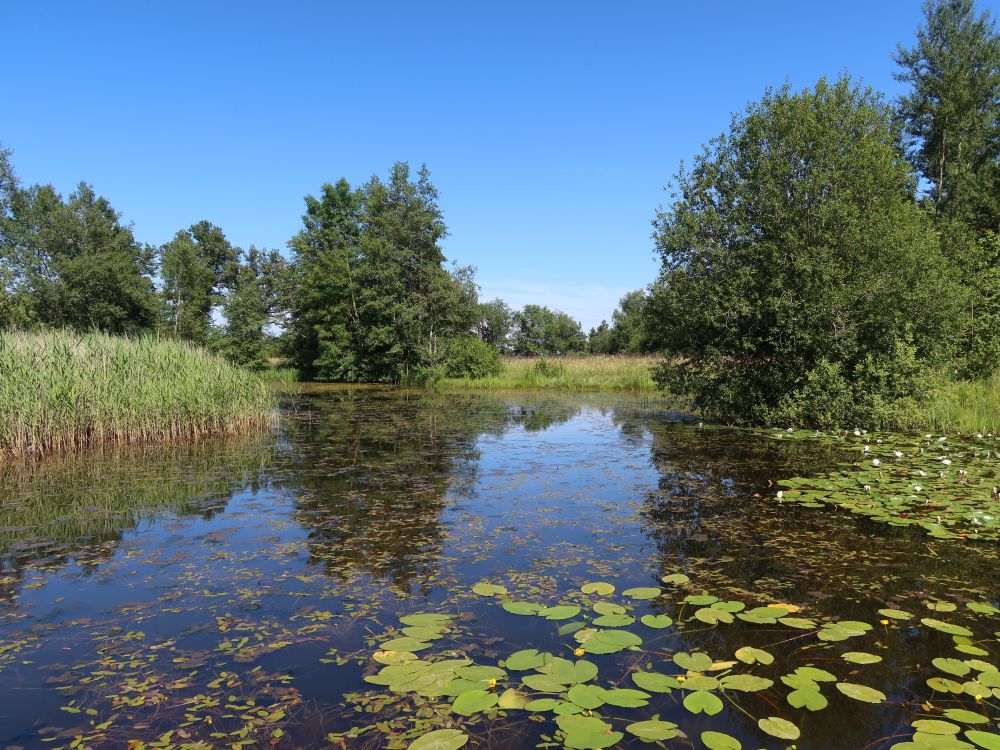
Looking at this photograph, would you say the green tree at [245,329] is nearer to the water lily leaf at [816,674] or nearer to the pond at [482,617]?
the pond at [482,617]

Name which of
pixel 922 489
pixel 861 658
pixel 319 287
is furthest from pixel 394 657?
pixel 319 287

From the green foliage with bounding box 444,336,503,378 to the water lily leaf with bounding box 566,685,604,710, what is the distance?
3032 centimetres

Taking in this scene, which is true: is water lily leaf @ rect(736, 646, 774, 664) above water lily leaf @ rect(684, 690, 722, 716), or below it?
above

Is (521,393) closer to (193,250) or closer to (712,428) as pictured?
(712,428)

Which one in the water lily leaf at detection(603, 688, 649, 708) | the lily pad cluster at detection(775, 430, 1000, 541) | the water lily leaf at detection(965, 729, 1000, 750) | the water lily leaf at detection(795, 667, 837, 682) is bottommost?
the water lily leaf at detection(603, 688, 649, 708)

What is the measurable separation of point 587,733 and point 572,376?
2744cm

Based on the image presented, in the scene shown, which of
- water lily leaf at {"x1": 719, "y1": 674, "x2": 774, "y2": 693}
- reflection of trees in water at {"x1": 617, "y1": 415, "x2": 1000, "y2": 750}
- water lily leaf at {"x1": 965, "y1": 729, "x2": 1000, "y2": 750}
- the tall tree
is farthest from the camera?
the tall tree

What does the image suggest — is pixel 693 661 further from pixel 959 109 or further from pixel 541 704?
pixel 959 109

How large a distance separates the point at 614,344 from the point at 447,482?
5229 centimetres

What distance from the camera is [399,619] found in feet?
14.0

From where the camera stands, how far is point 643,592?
15.5 feet

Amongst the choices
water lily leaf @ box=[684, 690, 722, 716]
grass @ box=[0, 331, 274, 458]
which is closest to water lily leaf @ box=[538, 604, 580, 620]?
water lily leaf @ box=[684, 690, 722, 716]

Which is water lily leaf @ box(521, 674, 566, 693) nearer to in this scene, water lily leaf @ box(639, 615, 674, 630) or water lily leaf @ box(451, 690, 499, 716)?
Result: water lily leaf @ box(451, 690, 499, 716)

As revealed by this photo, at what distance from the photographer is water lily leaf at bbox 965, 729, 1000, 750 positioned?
2.75 meters
